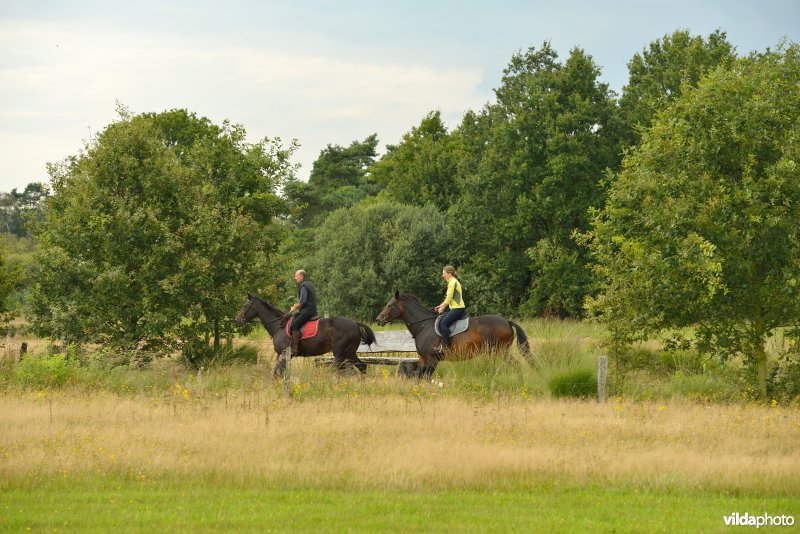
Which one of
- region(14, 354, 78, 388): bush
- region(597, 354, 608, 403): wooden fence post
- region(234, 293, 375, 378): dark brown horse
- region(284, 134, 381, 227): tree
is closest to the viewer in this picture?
region(597, 354, 608, 403): wooden fence post

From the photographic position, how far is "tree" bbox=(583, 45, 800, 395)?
57.4 ft

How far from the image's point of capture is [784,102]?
59.0 feet

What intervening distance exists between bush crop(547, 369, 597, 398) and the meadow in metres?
0.20

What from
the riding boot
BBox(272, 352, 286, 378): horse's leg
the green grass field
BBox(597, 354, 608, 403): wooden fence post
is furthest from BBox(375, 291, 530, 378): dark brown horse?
the green grass field

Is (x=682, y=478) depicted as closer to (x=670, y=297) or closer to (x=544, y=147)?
(x=670, y=297)

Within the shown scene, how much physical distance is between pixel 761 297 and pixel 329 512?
11601 millimetres

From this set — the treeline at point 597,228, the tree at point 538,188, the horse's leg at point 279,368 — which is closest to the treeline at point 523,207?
the tree at point 538,188

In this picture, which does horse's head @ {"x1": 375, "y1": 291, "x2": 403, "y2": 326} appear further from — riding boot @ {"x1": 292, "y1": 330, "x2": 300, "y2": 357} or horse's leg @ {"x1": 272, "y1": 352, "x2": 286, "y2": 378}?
horse's leg @ {"x1": 272, "y1": 352, "x2": 286, "y2": 378}

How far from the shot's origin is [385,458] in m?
11.8

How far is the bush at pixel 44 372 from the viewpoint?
1886 centimetres

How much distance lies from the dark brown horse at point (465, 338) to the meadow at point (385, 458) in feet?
5.97

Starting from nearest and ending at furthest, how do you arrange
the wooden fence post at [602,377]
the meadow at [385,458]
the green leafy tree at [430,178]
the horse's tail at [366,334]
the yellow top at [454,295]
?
the meadow at [385,458], the wooden fence post at [602,377], the yellow top at [454,295], the horse's tail at [366,334], the green leafy tree at [430,178]

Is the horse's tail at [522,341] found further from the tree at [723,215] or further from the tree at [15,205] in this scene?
the tree at [15,205]

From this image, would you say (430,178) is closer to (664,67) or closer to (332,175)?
(664,67)
